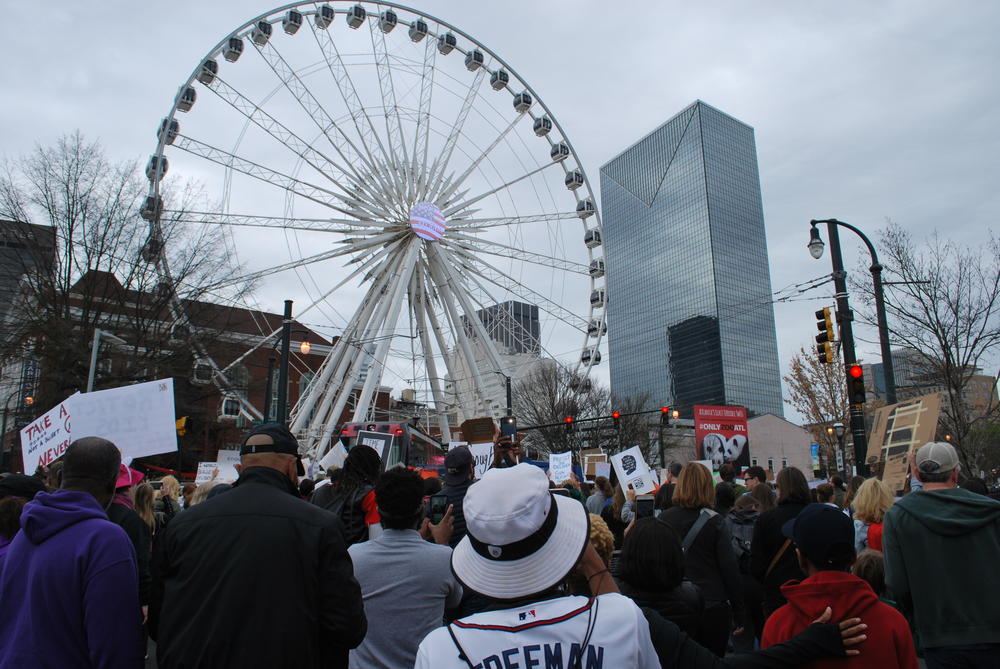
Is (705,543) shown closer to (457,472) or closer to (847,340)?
(457,472)

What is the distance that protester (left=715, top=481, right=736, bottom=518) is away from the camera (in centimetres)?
689

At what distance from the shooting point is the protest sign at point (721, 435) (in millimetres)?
17734

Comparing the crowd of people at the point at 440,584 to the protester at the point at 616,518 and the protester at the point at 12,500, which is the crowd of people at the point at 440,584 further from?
the protester at the point at 616,518

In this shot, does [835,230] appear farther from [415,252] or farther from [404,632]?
[415,252]

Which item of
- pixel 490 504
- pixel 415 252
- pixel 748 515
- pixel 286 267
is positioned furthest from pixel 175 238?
pixel 490 504

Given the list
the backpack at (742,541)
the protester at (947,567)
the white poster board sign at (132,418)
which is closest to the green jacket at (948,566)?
the protester at (947,567)

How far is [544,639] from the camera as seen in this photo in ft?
→ 6.37

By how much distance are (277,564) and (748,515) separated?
4706 mm

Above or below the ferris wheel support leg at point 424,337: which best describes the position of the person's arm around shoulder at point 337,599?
below

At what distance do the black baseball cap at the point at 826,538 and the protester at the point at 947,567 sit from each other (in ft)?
4.00

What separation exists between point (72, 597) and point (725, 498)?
560 cm

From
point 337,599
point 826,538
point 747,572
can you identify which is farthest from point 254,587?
point 747,572

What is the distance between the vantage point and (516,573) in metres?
2.06

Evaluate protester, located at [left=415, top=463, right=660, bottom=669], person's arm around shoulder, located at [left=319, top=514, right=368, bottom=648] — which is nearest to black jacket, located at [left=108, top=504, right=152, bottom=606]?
person's arm around shoulder, located at [left=319, top=514, right=368, bottom=648]
